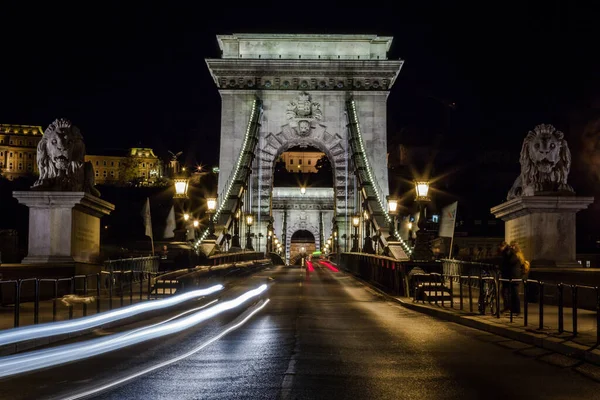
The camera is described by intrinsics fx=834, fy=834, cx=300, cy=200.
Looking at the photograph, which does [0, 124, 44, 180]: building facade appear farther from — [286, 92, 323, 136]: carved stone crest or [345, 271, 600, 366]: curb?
[345, 271, 600, 366]: curb

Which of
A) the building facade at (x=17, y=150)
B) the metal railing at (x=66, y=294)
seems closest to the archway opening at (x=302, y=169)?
the building facade at (x=17, y=150)

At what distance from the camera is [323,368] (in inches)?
411

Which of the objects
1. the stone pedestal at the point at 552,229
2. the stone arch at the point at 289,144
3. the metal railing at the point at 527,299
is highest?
the stone arch at the point at 289,144

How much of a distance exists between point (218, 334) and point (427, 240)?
12.0m

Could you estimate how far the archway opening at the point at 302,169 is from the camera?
130 meters

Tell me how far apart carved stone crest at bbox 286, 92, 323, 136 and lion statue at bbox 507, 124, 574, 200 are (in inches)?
1834

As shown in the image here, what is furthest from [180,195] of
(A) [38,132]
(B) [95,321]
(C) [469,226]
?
(A) [38,132]

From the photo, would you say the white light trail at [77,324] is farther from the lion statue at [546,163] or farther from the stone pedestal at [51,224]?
the lion statue at [546,163]

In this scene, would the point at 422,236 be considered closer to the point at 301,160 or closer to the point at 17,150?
the point at 301,160

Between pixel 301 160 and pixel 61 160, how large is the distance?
16297cm

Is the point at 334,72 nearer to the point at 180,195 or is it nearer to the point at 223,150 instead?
the point at 223,150

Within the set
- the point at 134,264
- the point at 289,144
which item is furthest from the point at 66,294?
the point at 289,144

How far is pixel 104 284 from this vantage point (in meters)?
24.0

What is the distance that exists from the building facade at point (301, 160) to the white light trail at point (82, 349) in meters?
165
